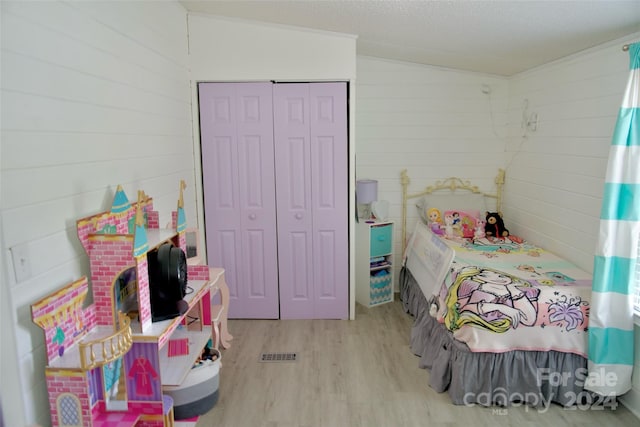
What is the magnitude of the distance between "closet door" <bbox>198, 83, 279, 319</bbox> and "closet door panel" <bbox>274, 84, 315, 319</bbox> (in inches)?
2.8

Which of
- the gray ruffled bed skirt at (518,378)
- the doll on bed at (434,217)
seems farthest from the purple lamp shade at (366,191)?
the gray ruffled bed skirt at (518,378)

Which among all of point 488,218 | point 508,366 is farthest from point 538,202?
point 508,366

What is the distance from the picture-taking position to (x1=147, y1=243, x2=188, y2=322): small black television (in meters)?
2.09

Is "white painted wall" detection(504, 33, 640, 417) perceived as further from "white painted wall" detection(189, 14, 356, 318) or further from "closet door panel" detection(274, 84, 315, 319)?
"closet door panel" detection(274, 84, 315, 319)

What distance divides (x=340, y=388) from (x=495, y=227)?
2324 millimetres

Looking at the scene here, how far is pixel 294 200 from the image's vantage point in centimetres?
385

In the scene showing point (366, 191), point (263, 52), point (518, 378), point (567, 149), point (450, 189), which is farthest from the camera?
point (450, 189)

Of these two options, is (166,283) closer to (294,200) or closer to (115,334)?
(115,334)

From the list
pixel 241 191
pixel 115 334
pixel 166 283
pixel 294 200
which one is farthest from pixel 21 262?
pixel 294 200

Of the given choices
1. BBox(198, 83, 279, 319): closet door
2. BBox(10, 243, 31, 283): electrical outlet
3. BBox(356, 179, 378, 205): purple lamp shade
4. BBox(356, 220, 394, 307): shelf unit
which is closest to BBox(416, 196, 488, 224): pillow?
BBox(356, 220, 394, 307): shelf unit

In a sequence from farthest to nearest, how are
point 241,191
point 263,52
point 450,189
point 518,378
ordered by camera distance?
1. point 450,189
2. point 241,191
3. point 263,52
4. point 518,378

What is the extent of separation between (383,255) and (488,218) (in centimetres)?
111

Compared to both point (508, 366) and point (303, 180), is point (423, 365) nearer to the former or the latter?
point (508, 366)

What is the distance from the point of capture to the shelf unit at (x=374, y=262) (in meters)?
4.23
